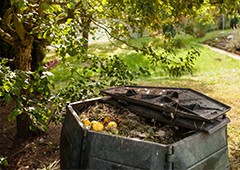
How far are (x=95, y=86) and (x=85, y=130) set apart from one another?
6.14ft

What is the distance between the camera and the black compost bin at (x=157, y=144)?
2.38 meters

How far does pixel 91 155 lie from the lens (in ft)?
8.54

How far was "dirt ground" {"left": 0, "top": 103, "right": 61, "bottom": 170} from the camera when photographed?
14.9 feet

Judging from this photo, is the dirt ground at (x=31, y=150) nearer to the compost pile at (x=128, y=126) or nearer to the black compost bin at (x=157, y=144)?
the compost pile at (x=128, y=126)

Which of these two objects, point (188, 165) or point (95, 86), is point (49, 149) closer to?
point (95, 86)

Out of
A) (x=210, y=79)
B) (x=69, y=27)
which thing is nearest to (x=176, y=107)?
(x=69, y=27)

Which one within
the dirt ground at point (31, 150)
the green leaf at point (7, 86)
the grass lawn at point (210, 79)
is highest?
the green leaf at point (7, 86)

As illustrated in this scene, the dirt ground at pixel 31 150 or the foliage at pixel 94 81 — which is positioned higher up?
the foliage at pixel 94 81

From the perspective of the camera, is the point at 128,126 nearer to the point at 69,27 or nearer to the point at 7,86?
the point at 7,86

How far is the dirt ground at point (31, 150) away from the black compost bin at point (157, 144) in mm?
1435

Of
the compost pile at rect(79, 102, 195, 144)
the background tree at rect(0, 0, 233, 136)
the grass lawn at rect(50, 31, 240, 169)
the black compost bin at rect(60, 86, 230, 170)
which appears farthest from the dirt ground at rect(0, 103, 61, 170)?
the grass lawn at rect(50, 31, 240, 169)

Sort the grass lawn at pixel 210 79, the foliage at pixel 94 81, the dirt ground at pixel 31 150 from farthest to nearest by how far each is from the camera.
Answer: the grass lawn at pixel 210 79 → the dirt ground at pixel 31 150 → the foliage at pixel 94 81

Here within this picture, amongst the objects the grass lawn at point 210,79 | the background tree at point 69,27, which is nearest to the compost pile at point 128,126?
the background tree at point 69,27

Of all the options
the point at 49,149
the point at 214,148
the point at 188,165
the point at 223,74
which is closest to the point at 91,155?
the point at 188,165
